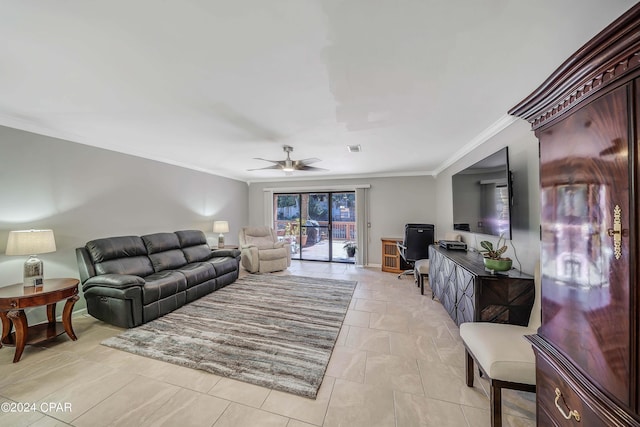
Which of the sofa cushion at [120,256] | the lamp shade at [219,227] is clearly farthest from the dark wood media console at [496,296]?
the lamp shade at [219,227]

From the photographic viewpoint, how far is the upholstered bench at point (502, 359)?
1.34m

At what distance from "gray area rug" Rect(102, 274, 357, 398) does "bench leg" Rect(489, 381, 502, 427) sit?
112 cm

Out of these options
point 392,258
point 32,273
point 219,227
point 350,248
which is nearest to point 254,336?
point 32,273

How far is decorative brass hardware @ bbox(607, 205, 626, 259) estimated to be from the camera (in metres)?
0.69

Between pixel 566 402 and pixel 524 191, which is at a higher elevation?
pixel 524 191

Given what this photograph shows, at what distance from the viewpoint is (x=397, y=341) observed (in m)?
2.36

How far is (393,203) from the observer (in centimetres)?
560

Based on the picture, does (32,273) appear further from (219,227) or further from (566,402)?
(566,402)

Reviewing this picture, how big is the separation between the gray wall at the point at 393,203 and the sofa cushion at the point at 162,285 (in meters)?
3.74

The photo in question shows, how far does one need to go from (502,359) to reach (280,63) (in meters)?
2.32

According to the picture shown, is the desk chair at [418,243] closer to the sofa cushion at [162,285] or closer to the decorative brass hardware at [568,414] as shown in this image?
the decorative brass hardware at [568,414]

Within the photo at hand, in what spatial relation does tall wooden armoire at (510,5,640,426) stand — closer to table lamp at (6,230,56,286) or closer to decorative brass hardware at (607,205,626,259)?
decorative brass hardware at (607,205,626,259)

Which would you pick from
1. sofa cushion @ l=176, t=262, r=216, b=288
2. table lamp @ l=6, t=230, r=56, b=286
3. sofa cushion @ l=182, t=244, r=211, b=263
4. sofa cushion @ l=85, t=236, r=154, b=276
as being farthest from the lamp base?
sofa cushion @ l=182, t=244, r=211, b=263

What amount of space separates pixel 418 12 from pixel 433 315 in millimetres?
3107
